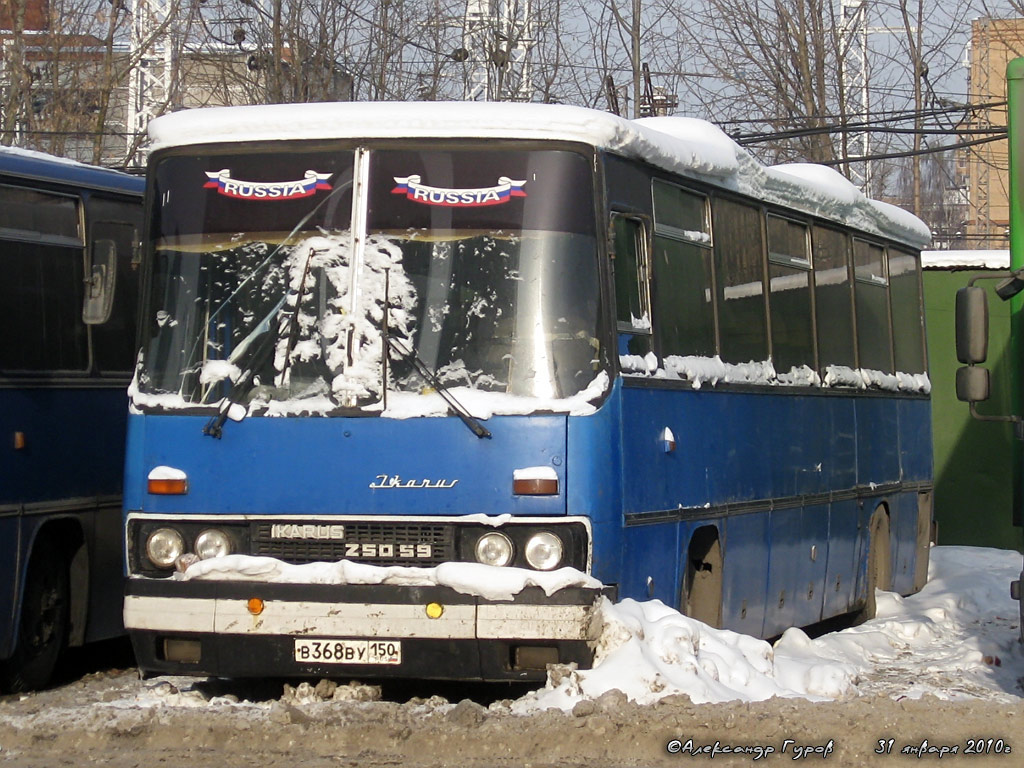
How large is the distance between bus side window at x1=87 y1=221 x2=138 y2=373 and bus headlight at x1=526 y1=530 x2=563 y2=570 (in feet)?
13.3

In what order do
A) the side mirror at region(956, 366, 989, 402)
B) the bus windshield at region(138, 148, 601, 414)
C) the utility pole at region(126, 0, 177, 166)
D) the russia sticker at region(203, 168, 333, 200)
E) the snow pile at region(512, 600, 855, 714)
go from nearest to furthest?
the snow pile at region(512, 600, 855, 714), the bus windshield at region(138, 148, 601, 414), the russia sticker at region(203, 168, 333, 200), the side mirror at region(956, 366, 989, 402), the utility pole at region(126, 0, 177, 166)

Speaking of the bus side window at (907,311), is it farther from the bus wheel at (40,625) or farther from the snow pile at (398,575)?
the snow pile at (398,575)

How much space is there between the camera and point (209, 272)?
843 centimetres

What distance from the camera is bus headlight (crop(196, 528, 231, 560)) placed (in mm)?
8211

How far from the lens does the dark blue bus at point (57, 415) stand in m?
10.0

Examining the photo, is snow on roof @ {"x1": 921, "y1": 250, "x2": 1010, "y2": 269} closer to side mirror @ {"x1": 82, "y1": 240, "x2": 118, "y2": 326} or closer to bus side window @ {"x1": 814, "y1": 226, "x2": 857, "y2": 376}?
bus side window @ {"x1": 814, "y1": 226, "x2": 857, "y2": 376}

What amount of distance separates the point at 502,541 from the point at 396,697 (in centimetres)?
176

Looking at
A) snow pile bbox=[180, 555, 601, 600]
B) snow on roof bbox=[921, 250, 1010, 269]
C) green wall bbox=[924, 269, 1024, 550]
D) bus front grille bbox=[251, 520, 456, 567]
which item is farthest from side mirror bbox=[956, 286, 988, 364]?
snow on roof bbox=[921, 250, 1010, 269]

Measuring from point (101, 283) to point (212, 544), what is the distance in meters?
1.85

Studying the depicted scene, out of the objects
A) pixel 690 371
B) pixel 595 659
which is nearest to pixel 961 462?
pixel 690 371

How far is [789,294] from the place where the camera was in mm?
11789

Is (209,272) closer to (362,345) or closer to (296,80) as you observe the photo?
(362,345)

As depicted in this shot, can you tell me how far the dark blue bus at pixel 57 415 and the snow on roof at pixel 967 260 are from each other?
1093 centimetres

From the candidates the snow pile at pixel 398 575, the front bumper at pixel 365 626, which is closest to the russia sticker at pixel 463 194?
the snow pile at pixel 398 575
